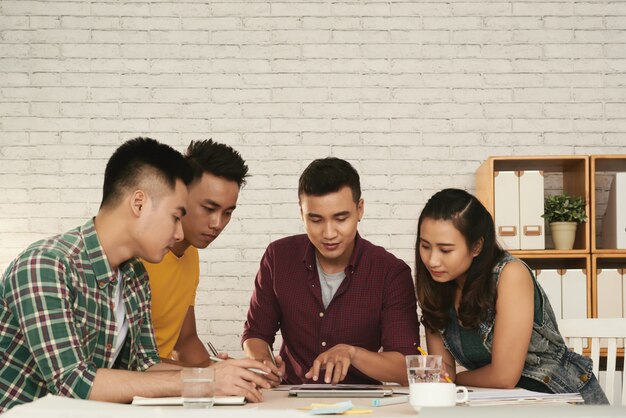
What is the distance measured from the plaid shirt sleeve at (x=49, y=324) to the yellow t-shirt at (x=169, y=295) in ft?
2.52

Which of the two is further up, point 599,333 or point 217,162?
point 217,162

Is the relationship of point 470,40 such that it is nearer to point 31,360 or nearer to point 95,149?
point 95,149

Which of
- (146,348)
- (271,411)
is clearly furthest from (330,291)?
(271,411)

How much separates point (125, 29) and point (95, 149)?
596 millimetres

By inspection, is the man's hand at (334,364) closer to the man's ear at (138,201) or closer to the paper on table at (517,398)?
the paper on table at (517,398)

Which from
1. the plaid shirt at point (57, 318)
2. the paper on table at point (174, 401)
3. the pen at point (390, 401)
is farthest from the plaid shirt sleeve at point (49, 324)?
the pen at point (390, 401)

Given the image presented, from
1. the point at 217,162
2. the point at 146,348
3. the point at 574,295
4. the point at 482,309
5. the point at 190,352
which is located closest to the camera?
the point at 146,348

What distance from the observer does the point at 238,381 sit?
1739 millimetres

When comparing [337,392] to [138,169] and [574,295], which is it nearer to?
[138,169]

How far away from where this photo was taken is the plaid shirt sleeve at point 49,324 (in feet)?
5.55

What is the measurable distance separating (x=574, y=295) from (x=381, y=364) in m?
1.52

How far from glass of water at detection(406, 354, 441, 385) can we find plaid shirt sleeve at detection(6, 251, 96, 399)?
66 centimetres

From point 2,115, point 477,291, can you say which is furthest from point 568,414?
point 2,115

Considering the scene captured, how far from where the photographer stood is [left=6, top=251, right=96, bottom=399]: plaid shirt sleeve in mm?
1690
